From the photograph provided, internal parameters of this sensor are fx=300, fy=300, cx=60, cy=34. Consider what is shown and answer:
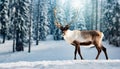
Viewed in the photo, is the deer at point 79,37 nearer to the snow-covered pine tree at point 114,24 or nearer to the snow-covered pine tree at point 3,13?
the snow-covered pine tree at point 114,24

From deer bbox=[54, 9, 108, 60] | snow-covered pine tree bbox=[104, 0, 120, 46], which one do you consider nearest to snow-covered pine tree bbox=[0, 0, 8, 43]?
snow-covered pine tree bbox=[104, 0, 120, 46]

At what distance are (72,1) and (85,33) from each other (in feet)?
298

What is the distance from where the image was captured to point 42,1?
74500mm

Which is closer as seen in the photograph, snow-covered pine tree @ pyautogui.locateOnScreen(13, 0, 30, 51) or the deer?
the deer

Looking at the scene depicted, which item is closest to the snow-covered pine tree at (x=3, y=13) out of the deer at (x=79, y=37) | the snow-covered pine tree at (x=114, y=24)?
the snow-covered pine tree at (x=114, y=24)

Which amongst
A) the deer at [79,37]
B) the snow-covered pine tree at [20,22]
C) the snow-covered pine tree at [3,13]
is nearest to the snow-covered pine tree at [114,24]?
the snow-covered pine tree at [20,22]

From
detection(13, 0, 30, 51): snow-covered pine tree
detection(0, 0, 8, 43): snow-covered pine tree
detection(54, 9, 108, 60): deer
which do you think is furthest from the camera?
detection(0, 0, 8, 43): snow-covered pine tree

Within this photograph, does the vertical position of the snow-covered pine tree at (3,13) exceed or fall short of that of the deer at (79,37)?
it exceeds it

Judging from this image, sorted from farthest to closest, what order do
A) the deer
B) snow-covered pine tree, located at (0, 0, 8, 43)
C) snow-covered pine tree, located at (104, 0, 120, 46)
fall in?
snow-covered pine tree, located at (0, 0, 8, 43), snow-covered pine tree, located at (104, 0, 120, 46), the deer

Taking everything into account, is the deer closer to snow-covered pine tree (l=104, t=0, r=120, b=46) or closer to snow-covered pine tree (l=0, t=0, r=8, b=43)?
snow-covered pine tree (l=104, t=0, r=120, b=46)

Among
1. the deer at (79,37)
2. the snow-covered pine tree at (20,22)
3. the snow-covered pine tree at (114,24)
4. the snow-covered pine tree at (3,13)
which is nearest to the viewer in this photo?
the deer at (79,37)

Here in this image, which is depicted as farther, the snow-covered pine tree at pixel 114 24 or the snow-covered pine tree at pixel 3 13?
the snow-covered pine tree at pixel 3 13

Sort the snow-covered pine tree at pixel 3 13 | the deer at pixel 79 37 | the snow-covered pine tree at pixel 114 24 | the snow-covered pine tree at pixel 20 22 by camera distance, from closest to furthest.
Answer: the deer at pixel 79 37 < the snow-covered pine tree at pixel 114 24 < the snow-covered pine tree at pixel 20 22 < the snow-covered pine tree at pixel 3 13

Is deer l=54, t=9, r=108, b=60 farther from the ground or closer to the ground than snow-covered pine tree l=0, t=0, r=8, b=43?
closer to the ground
